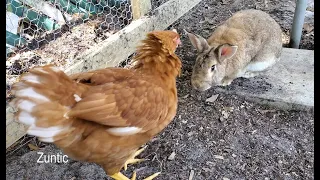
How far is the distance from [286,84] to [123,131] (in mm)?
1969

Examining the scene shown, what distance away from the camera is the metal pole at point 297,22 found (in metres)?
3.73

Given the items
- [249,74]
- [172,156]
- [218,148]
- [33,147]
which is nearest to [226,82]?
[249,74]

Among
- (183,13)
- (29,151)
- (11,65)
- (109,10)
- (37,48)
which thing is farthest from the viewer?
(183,13)

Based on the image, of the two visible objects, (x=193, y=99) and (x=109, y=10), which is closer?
(x=193, y=99)

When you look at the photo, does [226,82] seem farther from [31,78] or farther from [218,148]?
[31,78]

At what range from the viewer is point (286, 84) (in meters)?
3.39

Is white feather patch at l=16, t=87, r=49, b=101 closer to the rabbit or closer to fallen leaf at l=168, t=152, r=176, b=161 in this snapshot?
fallen leaf at l=168, t=152, r=176, b=161

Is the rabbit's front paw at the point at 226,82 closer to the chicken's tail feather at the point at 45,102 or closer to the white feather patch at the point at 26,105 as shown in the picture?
the chicken's tail feather at the point at 45,102

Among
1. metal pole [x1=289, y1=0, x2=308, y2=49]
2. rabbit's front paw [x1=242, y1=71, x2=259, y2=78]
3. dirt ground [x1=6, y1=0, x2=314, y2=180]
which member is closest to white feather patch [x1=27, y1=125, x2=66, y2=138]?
dirt ground [x1=6, y1=0, x2=314, y2=180]

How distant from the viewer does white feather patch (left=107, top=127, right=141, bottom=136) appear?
2.03 m
